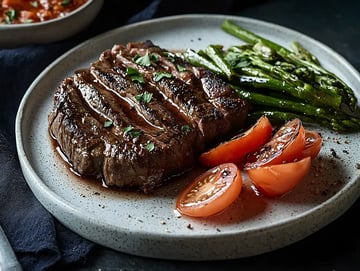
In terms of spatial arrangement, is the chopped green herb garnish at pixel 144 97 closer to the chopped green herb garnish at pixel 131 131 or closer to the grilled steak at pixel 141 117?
the grilled steak at pixel 141 117

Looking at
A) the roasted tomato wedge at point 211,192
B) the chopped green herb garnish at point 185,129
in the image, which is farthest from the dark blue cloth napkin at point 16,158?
the chopped green herb garnish at point 185,129

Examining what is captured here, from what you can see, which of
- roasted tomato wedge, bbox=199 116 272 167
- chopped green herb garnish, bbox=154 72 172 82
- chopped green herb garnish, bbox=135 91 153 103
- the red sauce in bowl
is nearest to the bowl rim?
the red sauce in bowl

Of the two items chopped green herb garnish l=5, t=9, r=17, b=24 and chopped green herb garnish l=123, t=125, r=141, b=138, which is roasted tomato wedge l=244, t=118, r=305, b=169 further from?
chopped green herb garnish l=5, t=9, r=17, b=24

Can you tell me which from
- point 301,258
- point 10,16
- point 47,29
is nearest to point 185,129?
point 301,258

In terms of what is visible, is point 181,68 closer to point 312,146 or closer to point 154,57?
point 154,57

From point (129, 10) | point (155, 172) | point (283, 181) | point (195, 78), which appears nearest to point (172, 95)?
point (195, 78)

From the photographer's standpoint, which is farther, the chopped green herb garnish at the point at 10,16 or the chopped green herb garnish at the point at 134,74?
the chopped green herb garnish at the point at 10,16
